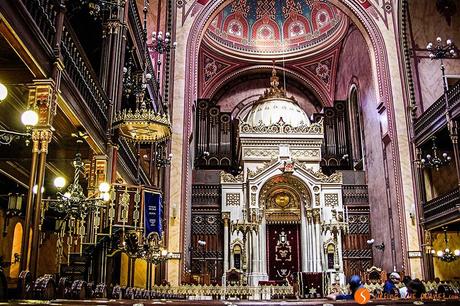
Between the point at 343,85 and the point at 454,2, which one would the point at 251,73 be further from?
the point at 454,2

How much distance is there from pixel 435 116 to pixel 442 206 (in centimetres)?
299

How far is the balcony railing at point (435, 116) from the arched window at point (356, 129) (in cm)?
496

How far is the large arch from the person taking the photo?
1686cm

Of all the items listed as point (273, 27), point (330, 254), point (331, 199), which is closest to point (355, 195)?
point (331, 199)

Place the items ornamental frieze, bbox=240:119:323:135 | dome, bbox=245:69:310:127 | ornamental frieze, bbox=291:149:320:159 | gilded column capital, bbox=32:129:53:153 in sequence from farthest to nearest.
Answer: dome, bbox=245:69:310:127, ornamental frieze, bbox=240:119:323:135, ornamental frieze, bbox=291:149:320:159, gilded column capital, bbox=32:129:53:153

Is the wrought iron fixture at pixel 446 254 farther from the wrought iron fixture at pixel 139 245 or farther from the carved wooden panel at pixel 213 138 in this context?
the wrought iron fixture at pixel 139 245

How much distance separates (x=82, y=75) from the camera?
8.14 m

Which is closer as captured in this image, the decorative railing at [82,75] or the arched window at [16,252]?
the decorative railing at [82,75]

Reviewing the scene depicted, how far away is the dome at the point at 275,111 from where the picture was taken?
21.5 meters

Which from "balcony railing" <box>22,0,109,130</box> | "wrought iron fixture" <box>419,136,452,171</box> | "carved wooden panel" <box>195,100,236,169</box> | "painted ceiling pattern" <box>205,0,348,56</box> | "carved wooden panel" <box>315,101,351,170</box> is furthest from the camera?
"painted ceiling pattern" <box>205,0,348,56</box>

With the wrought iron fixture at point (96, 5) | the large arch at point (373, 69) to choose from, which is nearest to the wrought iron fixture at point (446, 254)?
the large arch at point (373, 69)

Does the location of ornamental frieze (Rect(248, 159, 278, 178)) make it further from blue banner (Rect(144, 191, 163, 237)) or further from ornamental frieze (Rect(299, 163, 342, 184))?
blue banner (Rect(144, 191, 163, 237))

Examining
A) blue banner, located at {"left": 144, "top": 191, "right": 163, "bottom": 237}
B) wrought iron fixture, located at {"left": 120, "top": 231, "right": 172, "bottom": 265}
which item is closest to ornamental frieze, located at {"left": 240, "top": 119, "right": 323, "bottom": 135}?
wrought iron fixture, located at {"left": 120, "top": 231, "right": 172, "bottom": 265}

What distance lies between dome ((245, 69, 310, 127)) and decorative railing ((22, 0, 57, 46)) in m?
14.6
